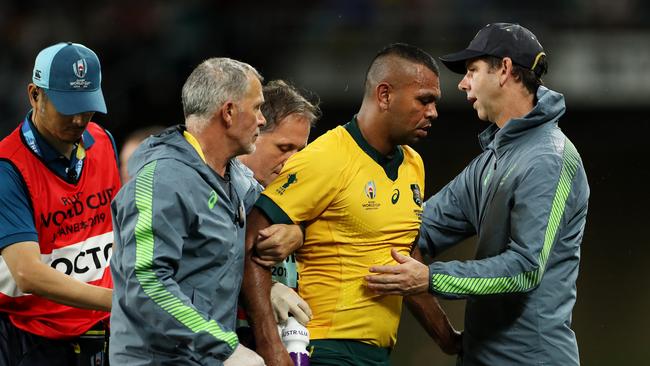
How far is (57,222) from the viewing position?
14.1 feet

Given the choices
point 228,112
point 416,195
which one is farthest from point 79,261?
point 416,195

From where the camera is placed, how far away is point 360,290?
421 centimetres

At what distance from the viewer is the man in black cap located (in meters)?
4.14

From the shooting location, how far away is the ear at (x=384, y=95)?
169 inches

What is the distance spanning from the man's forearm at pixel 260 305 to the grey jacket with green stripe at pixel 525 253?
1.98ft

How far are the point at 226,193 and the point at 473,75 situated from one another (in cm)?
127

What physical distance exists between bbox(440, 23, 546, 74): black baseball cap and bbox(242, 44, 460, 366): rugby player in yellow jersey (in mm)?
276

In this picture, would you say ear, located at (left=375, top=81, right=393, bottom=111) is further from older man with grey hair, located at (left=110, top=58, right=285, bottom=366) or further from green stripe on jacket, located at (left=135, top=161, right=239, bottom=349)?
green stripe on jacket, located at (left=135, top=161, right=239, bottom=349)

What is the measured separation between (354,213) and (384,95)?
0.48 meters

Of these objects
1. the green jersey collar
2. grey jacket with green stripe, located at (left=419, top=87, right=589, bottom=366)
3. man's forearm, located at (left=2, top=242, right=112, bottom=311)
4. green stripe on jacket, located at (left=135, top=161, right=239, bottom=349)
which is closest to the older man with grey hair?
green stripe on jacket, located at (left=135, top=161, right=239, bottom=349)

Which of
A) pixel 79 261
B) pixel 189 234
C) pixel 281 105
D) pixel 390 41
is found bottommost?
pixel 390 41

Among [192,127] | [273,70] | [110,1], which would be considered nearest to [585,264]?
[273,70]

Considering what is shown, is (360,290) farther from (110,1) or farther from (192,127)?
(110,1)

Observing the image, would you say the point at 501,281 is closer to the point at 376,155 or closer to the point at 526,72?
the point at 376,155
